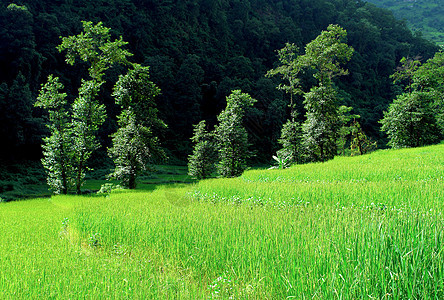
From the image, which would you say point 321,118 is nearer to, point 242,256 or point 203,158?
point 203,158

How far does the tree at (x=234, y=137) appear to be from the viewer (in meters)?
32.5

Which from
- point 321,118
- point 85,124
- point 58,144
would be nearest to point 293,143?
point 321,118

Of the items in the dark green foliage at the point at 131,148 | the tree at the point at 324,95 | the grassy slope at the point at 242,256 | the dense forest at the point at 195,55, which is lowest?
the grassy slope at the point at 242,256

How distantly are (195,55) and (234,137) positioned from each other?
250 ft

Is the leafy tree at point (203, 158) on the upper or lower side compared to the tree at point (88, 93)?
lower

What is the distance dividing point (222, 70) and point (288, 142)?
250 feet

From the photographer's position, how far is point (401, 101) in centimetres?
3678

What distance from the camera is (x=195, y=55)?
322 ft

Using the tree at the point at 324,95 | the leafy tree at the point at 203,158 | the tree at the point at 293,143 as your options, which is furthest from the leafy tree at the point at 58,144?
the tree at the point at 324,95

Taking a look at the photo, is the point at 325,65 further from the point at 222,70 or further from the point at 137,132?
the point at 222,70

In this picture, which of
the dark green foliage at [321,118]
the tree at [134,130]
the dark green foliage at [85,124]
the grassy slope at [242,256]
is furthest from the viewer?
the dark green foliage at [321,118]

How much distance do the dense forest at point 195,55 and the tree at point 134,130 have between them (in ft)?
140

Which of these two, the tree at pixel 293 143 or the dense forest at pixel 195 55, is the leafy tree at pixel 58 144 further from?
the dense forest at pixel 195 55

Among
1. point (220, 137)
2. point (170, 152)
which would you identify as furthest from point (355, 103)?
point (220, 137)
